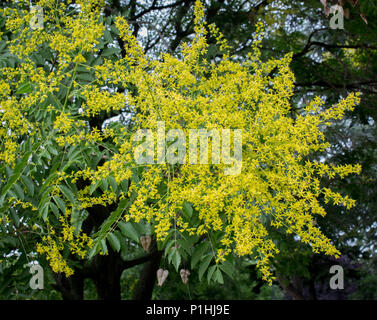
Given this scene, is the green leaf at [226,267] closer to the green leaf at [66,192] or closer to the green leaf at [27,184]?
the green leaf at [66,192]

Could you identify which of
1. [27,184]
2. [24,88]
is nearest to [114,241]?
[27,184]

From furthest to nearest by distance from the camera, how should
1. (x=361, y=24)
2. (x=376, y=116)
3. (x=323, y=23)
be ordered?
1. (x=323, y=23)
2. (x=376, y=116)
3. (x=361, y=24)

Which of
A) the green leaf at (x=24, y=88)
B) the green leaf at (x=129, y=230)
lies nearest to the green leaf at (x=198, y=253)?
the green leaf at (x=129, y=230)

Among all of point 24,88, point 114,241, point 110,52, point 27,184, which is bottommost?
point 114,241

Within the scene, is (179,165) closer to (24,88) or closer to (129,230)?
(129,230)

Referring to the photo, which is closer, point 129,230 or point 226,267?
point 129,230

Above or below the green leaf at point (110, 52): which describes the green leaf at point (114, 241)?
below

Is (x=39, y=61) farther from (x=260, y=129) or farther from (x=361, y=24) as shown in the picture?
(x=361, y=24)

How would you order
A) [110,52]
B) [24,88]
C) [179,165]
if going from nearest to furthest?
1. [179,165]
2. [24,88]
3. [110,52]

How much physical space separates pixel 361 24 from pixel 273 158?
3251 millimetres

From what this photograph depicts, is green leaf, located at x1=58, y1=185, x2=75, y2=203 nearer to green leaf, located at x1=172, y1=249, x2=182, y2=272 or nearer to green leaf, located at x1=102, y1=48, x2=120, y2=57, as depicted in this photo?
green leaf, located at x1=172, y1=249, x2=182, y2=272
